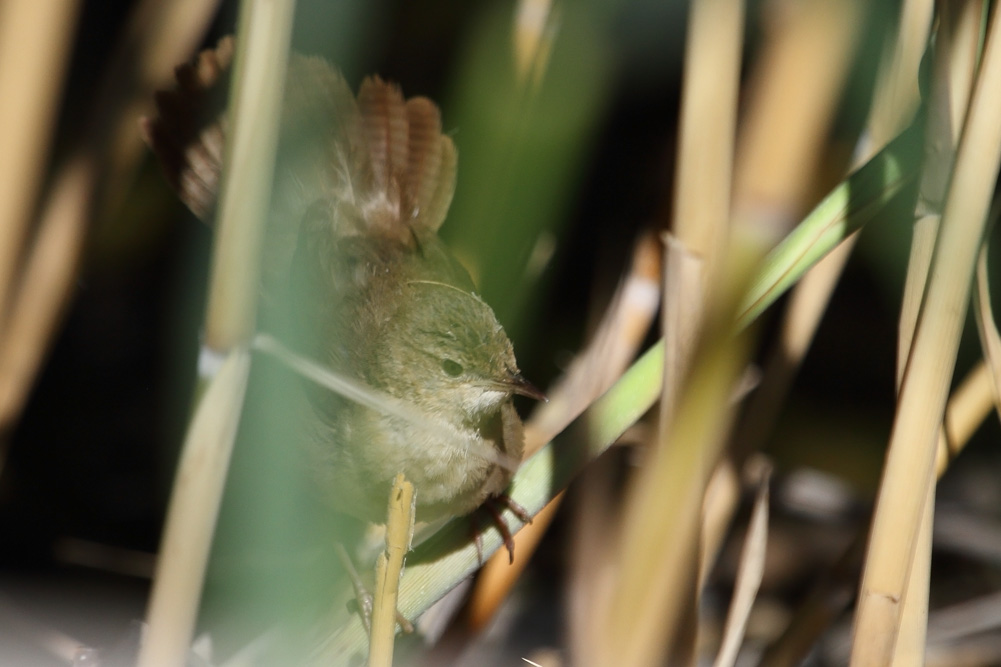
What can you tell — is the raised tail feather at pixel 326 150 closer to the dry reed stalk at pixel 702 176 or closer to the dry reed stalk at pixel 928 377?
the dry reed stalk at pixel 702 176

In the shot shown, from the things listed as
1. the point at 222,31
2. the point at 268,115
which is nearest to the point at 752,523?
the point at 268,115

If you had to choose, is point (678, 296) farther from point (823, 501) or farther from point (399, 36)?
point (399, 36)

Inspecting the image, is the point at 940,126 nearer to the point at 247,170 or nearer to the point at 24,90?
the point at 247,170

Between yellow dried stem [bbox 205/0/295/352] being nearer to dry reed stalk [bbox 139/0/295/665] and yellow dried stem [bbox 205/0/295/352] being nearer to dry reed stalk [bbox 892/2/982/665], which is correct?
dry reed stalk [bbox 139/0/295/665]

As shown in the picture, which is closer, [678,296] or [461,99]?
[678,296]

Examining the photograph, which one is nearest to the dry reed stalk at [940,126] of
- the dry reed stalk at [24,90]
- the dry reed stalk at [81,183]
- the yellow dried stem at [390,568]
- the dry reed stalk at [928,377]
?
the dry reed stalk at [928,377]

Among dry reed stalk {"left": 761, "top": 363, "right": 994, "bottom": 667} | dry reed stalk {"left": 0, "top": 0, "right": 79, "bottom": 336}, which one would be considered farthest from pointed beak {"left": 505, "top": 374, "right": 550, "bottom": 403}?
dry reed stalk {"left": 0, "top": 0, "right": 79, "bottom": 336}

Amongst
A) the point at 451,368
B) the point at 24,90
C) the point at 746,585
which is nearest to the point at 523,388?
the point at 451,368
